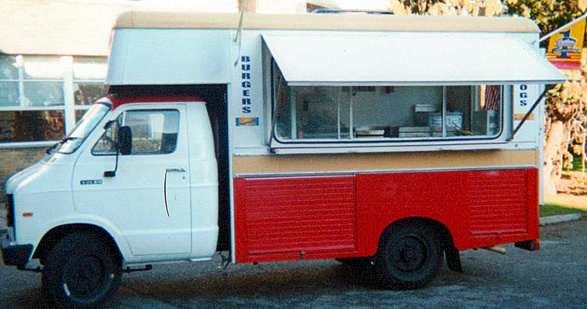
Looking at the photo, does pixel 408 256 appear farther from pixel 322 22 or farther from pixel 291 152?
pixel 322 22

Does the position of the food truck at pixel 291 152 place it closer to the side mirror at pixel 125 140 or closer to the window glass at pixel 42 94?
the side mirror at pixel 125 140

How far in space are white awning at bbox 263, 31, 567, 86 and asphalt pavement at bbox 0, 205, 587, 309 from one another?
2277 mm

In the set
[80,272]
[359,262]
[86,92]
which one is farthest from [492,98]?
[86,92]

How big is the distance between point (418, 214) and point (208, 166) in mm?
2349

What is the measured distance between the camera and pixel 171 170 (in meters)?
6.87

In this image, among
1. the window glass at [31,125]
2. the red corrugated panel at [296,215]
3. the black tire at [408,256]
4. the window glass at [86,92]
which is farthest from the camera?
the window glass at [86,92]

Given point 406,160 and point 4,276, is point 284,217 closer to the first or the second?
point 406,160

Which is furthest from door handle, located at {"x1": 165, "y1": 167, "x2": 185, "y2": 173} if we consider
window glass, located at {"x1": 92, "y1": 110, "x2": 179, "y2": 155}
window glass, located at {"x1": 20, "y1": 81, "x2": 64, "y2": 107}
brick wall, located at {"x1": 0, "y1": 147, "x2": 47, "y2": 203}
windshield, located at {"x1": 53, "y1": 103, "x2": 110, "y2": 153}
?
→ window glass, located at {"x1": 20, "y1": 81, "x2": 64, "y2": 107}

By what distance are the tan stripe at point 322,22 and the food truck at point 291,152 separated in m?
0.02

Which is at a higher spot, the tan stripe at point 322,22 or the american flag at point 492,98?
the tan stripe at point 322,22

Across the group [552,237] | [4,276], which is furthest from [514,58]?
[4,276]

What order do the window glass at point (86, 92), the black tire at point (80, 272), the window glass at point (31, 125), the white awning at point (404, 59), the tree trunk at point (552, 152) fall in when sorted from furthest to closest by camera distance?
1. the tree trunk at point (552, 152)
2. the window glass at point (86, 92)
3. the window glass at point (31, 125)
4. the white awning at point (404, 59)
5. the black tire at point (80, 272)

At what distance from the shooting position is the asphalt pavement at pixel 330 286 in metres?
7.13

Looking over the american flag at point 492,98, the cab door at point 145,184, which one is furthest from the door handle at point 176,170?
the american flag at point 492,98
